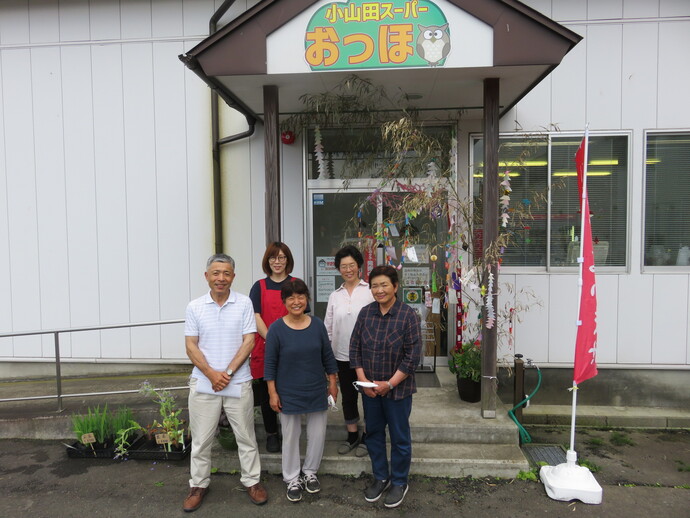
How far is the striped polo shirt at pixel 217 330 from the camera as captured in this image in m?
3.34

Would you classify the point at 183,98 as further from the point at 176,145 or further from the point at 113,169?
the point at 113,169

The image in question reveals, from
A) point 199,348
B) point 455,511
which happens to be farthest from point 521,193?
point 199,348

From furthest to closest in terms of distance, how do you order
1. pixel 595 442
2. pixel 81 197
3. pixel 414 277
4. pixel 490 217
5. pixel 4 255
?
pixel 4 255 → pixel 81 197 → pixel 414 277 → pixel 595 442 → pixel 490 217

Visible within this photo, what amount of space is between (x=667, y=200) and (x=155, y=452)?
6152 mm

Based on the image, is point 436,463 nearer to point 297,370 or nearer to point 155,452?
point 297,370

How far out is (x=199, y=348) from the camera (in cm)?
336

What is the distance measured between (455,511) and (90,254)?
5221 millimetres

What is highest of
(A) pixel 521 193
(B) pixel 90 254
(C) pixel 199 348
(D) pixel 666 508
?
(A) pixel 521 193

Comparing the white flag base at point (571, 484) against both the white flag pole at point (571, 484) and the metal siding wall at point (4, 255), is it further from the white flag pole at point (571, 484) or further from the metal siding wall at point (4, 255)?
the metal siding wall at point (4, 255)

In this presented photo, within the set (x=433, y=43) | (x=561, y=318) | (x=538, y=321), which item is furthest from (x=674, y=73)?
(x=433, y=43)

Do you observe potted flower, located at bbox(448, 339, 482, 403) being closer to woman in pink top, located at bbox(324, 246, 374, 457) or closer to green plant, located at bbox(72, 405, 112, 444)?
woman in pink top, located at bbox(324, 246, 374, 457)

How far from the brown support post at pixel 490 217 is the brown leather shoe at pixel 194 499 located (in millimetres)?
2467

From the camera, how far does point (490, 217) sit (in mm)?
4117

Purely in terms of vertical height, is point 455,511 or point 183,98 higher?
point 183,98
